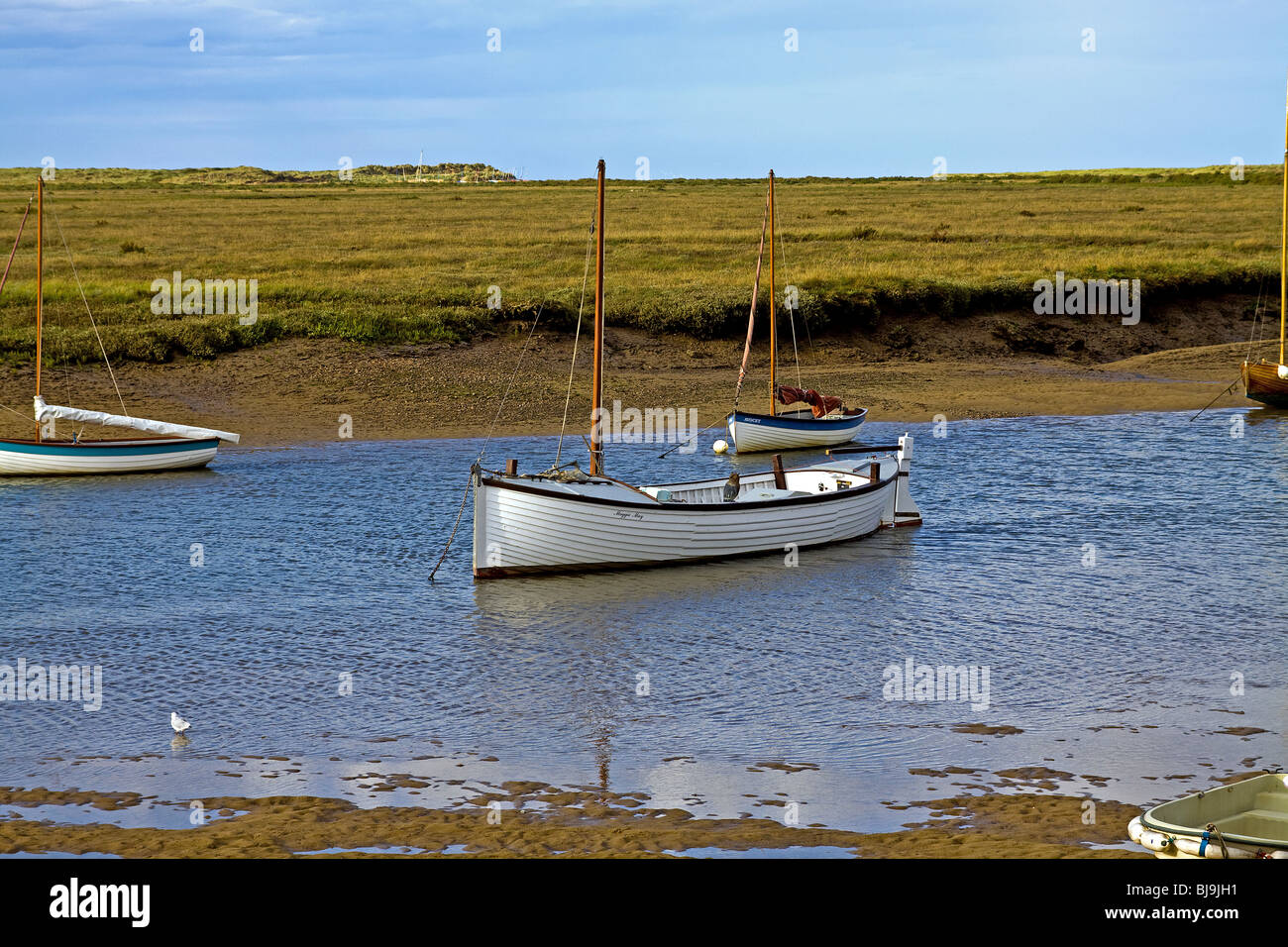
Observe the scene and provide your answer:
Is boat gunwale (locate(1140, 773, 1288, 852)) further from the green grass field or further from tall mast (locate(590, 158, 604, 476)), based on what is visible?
the green grass field

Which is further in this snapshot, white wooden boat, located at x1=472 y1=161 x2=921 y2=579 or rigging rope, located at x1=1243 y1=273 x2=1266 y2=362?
rigging rope, located at x1=1243 y1=273 x2=1266 y2=362

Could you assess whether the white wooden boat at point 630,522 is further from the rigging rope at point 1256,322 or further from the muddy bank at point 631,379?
the rigging rope at point 1256,322

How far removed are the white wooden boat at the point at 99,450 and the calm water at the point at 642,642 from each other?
0.45 meters

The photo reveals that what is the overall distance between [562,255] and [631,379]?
18.1 metres

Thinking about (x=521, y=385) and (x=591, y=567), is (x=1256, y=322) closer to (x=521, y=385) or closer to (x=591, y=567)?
(x=521, y=385)

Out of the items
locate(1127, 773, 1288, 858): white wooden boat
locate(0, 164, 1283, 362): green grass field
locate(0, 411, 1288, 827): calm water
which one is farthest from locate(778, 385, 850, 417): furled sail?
locate(1127, 773, 1288, 858): white wooden boat

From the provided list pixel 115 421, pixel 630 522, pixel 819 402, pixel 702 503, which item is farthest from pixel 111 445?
pixel 819 402

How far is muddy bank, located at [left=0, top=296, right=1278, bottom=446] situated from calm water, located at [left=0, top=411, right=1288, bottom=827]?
21.5 ft

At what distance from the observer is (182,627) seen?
2002 cm

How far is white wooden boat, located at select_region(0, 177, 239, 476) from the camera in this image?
32.0m

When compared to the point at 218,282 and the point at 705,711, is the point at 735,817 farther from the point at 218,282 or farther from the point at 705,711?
the point at 218,282

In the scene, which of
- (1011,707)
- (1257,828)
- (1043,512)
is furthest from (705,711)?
(1043,512)

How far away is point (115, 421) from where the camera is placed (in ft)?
109

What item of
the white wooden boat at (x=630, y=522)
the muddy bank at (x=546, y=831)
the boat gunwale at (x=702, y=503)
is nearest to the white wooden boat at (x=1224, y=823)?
the muddy bank at (x=546, y=831)
